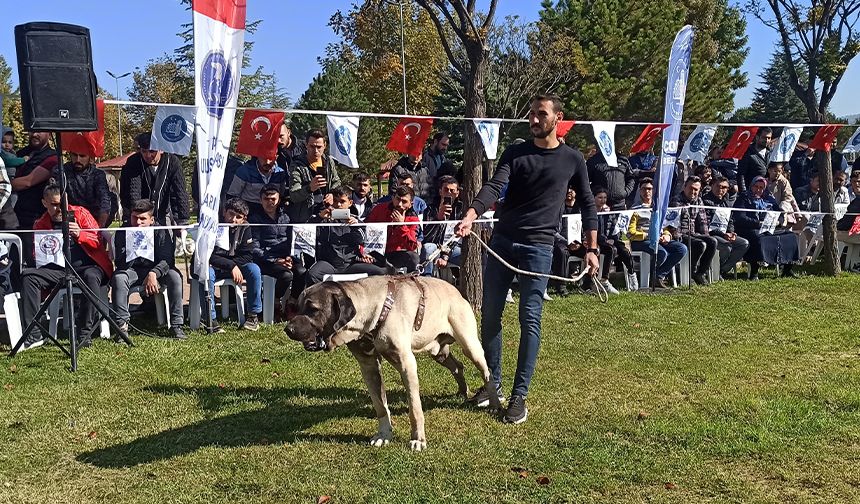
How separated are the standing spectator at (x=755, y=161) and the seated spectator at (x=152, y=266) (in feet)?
33.1

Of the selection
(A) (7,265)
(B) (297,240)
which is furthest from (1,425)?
(B) (297,240)

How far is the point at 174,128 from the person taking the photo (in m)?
8.50

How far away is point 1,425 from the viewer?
5684 mm

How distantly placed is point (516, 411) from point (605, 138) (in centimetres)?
657

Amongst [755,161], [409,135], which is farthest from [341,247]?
[755,161]

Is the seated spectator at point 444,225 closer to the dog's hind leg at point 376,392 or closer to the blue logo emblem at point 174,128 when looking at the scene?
the blue logo emblem at point 174,128

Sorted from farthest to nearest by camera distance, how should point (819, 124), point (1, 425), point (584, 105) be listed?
point (584, 105)
point (819, 124)
point (1, 425)

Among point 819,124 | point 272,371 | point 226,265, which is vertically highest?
point 819,124

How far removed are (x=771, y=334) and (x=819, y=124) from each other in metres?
6.07

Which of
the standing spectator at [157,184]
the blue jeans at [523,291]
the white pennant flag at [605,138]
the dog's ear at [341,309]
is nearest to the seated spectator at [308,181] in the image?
the standing spectator at [157,184]

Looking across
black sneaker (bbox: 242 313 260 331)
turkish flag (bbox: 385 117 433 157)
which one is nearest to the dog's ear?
black sneaker (bbox: 242 313 260 331)

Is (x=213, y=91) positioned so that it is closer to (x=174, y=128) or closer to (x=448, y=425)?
(x=174, y=128)

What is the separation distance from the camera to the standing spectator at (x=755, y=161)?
14312 millimetres

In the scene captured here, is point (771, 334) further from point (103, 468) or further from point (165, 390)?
point (103, 468)
